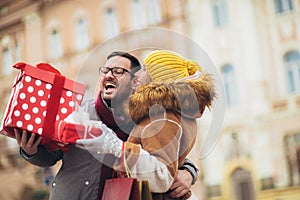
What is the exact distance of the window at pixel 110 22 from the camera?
5.85 metres

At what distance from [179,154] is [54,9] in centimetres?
546

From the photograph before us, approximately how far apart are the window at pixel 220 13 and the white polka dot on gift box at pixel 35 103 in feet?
14.3

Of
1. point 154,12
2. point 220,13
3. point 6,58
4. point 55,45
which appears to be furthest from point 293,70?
point 6,58

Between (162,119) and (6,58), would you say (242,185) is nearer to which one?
(6,58)

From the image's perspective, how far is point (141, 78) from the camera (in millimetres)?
1030

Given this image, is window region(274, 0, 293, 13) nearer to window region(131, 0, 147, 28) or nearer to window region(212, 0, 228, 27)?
window region(212, 0, 228, 27)

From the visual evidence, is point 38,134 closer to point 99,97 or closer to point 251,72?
point 99,97

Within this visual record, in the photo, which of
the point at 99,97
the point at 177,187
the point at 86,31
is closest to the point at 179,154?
the point at 177,187

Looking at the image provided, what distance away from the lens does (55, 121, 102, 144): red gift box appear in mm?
926

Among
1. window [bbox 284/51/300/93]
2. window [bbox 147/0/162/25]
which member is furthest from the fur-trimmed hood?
window [bbox 147/0/162/25]

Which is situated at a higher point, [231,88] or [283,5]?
[283,5]

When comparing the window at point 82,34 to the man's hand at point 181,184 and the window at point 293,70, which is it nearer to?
the window at point 293,70

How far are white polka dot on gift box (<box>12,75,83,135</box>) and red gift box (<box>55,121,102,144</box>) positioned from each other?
0.14 feet

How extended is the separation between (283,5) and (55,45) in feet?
7.79
